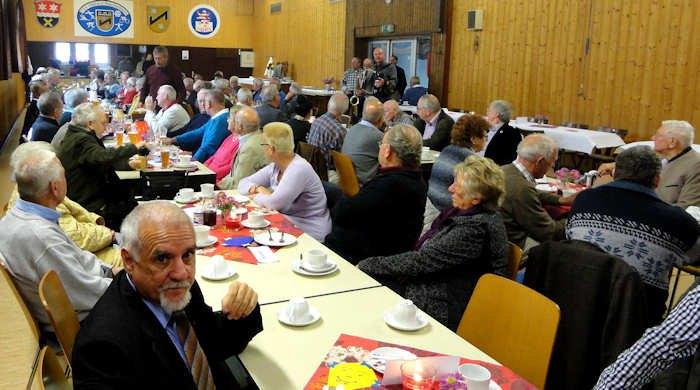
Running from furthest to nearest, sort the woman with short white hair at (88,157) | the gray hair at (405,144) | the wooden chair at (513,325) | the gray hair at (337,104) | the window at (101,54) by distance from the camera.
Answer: the window at (101,54) → the gray hair at (337,104) → the woman with short white hair at (88,157) → the gray hair at (405,144) → the wooden chair at (513,325)

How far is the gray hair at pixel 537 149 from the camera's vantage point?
3588mm

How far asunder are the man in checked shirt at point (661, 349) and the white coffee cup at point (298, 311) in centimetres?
96

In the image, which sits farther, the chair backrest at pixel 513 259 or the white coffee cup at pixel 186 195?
the white coffee cup at pixel 186 195

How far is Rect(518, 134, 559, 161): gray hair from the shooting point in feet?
11.8

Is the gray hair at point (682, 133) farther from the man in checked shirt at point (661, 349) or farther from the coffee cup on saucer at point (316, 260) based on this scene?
the man in checked shirt at point (661, 349)

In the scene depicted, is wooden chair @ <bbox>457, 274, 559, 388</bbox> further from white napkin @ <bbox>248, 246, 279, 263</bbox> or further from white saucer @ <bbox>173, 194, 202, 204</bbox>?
white saucer @ <bbox>173, 194, 202, 204</bbox>

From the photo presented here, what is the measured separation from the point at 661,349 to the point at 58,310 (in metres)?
1.83

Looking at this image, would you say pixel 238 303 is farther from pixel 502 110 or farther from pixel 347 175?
pixel 502 110

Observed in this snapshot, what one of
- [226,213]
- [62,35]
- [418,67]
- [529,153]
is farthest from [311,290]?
[62,35]

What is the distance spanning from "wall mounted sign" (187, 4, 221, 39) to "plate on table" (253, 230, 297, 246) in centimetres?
1559

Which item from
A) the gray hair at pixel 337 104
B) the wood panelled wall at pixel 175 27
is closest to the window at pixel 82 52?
the wood panelled wall at pixel 175 27

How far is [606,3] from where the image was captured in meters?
7.89

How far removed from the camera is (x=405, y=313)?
6.75 ft

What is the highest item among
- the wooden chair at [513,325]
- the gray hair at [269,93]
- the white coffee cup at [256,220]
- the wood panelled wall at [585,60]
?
the wood panelled wall at [585,60]
